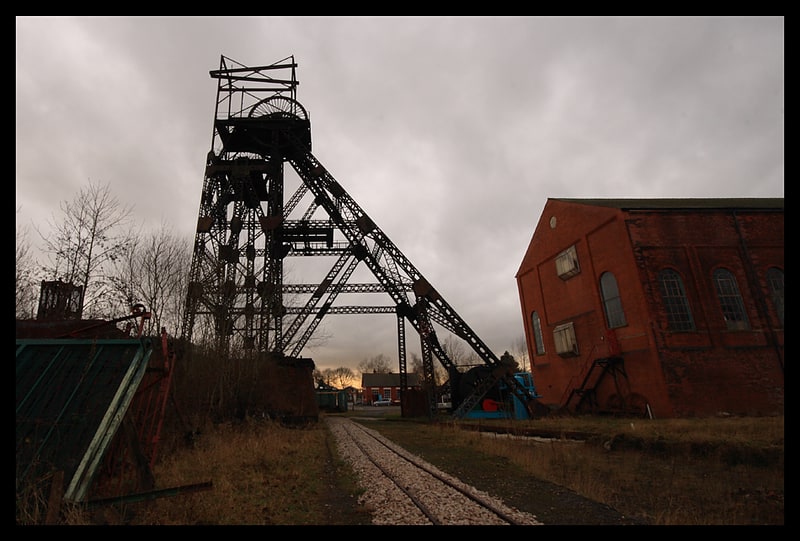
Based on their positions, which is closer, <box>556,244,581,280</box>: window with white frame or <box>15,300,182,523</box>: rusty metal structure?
<box>15,300,182,523</box>: rusty metal structure

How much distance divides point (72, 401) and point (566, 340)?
69.8 feet

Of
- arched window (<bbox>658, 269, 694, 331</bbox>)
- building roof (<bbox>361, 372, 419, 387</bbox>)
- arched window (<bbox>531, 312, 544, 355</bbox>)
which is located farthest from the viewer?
building roof (<bbox>361, 372, 419, 387</bbox>)

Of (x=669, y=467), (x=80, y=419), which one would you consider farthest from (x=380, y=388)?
(x=80, y=419)

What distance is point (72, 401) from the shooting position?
508cm

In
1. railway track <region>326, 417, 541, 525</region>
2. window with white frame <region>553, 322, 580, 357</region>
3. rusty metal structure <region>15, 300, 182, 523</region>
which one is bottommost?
railway track <region>326, 417, 541, 525</region>

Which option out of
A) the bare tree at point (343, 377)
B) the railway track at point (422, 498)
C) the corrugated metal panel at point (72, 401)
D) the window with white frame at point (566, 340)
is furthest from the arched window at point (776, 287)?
the bare tree at point (343, 377)

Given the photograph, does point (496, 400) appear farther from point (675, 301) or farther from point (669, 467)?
point (669, 467)

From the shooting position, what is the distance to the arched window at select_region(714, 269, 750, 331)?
16.6 meters

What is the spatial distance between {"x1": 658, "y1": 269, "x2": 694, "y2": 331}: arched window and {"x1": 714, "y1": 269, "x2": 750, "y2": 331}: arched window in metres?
1.64

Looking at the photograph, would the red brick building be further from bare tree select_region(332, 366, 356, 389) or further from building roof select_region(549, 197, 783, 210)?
bare tree select_region(332, 366, 356, 389)

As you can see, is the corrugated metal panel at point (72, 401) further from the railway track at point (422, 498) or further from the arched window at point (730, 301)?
the arched window at point (730, 301)

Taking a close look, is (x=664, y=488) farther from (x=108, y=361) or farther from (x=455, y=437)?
(x=108, y=361)

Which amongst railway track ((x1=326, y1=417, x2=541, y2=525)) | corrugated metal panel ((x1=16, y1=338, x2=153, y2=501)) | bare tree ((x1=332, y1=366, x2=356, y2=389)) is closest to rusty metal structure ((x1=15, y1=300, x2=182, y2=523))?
corrugated metal panel ((x1=16, y1=338, x2=153, y2=501))
